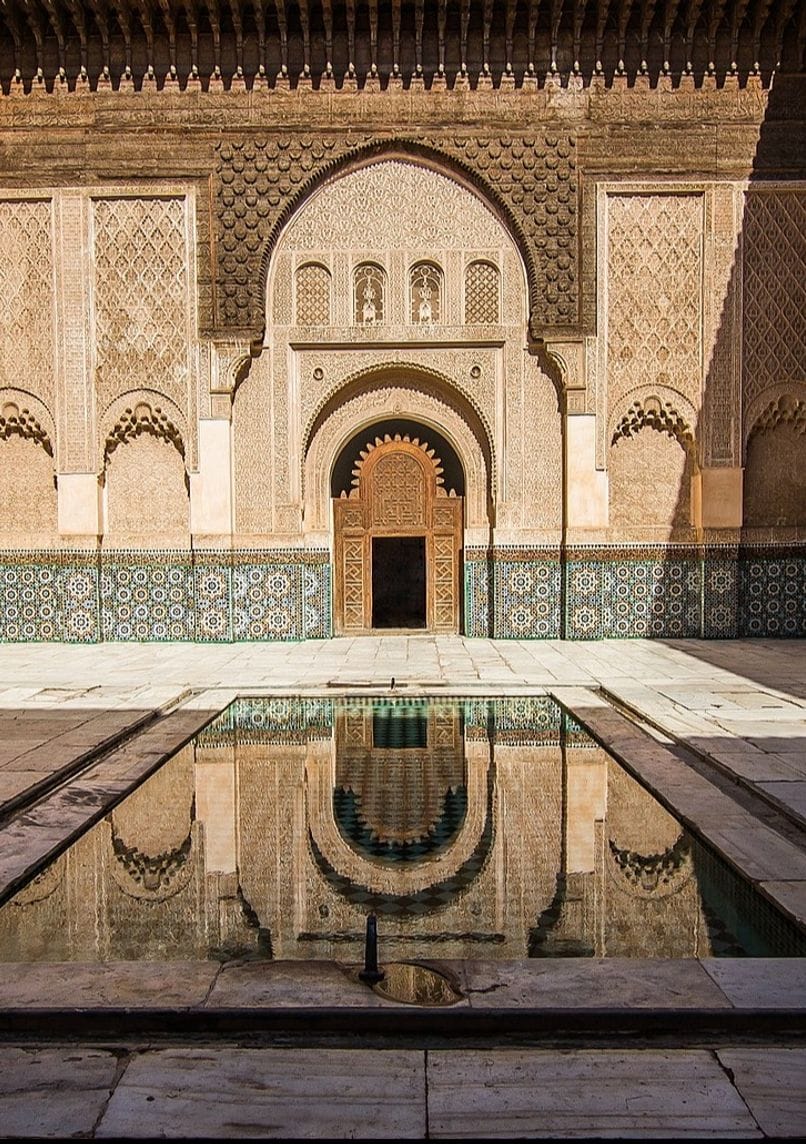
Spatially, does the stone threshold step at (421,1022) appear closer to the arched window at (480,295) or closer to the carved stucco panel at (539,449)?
the carved stucco panel at (539,449)

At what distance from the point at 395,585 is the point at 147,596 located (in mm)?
2953

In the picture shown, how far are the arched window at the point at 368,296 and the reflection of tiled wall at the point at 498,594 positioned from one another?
6.23ft

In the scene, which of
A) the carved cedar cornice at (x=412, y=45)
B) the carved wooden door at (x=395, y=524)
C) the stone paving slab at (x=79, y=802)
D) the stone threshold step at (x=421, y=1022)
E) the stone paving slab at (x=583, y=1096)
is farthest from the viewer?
the carved wooden door at (x=395, y=524)

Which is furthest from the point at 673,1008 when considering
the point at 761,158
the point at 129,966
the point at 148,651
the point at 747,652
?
the point at 761,158

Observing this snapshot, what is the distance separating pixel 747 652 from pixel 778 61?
436 centimetres

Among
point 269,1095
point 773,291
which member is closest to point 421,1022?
point 269,1095

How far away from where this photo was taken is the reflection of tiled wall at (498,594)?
7488 millimetres

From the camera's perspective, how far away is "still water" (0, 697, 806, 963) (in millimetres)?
2029

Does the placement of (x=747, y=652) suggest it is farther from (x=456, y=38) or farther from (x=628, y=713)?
(x=456, y=38)

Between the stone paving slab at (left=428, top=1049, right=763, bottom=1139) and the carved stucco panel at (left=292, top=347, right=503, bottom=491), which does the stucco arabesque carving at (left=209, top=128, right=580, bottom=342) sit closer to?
the carved stucco panel at (left=292, top=347, right=503, bottom=491)

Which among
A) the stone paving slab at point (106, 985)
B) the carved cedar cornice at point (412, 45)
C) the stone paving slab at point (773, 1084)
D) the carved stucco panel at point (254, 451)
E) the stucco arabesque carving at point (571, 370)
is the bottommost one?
the stone paving slab at point (773, 1084)

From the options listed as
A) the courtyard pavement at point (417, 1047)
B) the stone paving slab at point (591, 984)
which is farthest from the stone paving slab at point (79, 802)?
the stone paving slab at point (591, 984)

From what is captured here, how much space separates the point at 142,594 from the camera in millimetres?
7559

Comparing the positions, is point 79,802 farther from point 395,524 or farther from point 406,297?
point 406,297
